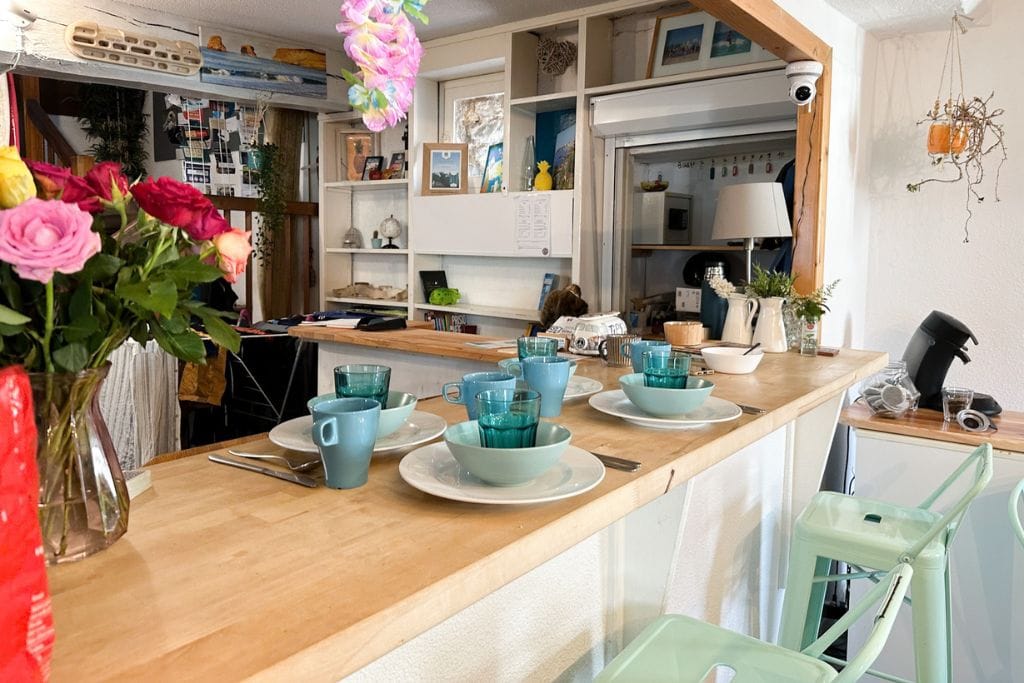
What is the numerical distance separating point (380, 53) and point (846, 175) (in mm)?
2843

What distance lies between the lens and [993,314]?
11.6 feet

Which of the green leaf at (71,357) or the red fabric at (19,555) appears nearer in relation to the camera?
the red fabric at (19,555)

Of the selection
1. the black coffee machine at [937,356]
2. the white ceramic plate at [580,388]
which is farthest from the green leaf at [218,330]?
the black coffee machine at [937,356]

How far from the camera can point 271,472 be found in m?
1.04

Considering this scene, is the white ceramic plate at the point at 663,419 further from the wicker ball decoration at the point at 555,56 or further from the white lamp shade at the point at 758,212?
the wicker ball decoration at the point at 555,56

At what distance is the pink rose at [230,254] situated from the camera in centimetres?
82

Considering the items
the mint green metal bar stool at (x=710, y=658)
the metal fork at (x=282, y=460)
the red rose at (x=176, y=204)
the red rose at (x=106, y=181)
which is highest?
the red rose at (x=106, y=181)

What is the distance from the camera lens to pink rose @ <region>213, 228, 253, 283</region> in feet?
2.70

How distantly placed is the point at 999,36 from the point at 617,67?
5.97 ft

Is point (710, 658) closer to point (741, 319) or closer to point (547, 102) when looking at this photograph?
point (741, 319)

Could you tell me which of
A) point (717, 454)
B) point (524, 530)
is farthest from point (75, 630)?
point (717, 454)

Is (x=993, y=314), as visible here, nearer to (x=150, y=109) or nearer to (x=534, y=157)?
(x=534, y=157)

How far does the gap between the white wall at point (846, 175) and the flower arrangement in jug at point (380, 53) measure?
2190 mm

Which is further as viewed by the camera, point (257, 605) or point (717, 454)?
point (717, 454)
